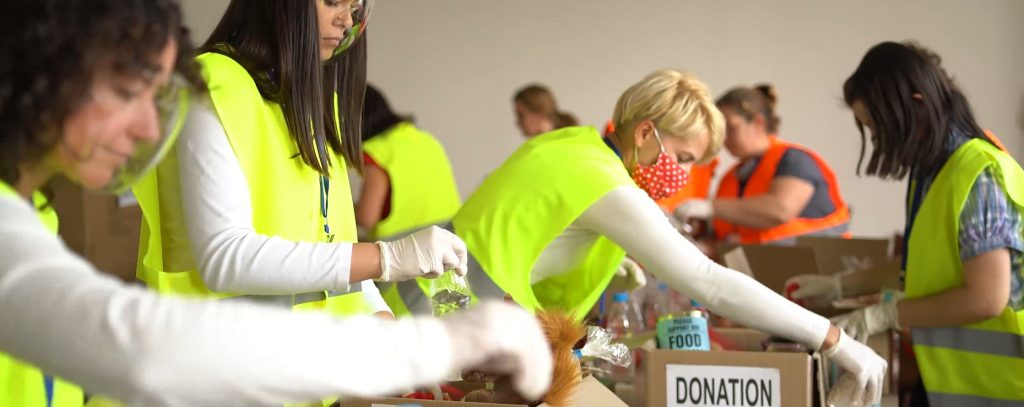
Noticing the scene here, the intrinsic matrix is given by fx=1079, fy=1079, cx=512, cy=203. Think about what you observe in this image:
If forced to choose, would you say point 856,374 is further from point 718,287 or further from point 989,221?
point 989,221

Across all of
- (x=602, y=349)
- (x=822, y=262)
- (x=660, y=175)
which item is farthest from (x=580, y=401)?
(x=822, y=262)

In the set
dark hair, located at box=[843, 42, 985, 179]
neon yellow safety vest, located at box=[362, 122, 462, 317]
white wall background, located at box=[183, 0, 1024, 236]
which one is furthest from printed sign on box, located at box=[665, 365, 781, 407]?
white wall background, located at box=[183, 0, 1024, 236]

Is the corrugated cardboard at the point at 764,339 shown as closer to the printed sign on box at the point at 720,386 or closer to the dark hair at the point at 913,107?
the dark hair at the point at 913,107

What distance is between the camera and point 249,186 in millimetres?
1426

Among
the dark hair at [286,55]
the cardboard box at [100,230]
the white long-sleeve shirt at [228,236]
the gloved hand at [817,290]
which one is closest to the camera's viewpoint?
the white long-sleeve shirt at [228,236]

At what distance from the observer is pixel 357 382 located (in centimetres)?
74

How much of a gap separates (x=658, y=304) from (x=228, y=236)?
5.81 feet

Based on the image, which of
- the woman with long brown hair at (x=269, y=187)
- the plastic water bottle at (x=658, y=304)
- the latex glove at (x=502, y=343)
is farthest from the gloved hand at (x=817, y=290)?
the latex glove at (x=502, y=343)

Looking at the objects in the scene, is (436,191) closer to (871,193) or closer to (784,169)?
(784,169)

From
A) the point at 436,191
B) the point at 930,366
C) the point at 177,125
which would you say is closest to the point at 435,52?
the point at 436,191

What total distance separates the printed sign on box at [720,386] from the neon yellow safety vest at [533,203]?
0.36 m

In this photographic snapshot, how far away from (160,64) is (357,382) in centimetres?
29

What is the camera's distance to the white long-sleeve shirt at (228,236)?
1339 millimetres

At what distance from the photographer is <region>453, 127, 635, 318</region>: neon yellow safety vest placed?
2021mm
